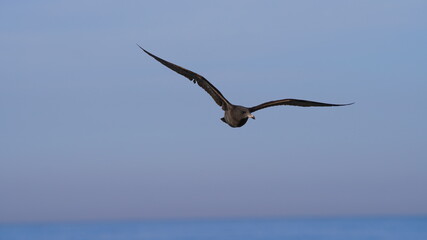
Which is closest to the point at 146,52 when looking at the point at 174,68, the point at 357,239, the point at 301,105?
the point at 174,68

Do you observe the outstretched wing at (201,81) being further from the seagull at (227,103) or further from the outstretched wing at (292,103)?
the outstretched wing at (292,103)

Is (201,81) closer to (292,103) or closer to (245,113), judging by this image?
(245,113)

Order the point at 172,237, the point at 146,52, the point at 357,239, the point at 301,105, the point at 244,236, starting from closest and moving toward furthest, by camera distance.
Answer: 1. the point at 146,52
2. the point at 301,105
3. the point at 357,239
4. the point at 244,236
5. the point at 172,237

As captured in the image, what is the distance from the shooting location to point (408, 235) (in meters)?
134

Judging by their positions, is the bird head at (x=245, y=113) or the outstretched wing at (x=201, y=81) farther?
the outstretched wing at (x=201, y=81)

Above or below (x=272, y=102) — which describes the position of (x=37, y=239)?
above

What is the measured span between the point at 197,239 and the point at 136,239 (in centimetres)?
913

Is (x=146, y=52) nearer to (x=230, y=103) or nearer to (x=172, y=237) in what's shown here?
(x=230, y=103)

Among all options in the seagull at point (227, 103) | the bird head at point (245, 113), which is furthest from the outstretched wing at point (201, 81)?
the bird head at point (245, 113)

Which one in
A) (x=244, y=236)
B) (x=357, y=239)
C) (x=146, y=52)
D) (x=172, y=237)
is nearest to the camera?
(x=146, y=52)

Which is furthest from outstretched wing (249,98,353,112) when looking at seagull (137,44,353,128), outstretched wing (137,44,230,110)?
outstretched wing (137,44,230,110)

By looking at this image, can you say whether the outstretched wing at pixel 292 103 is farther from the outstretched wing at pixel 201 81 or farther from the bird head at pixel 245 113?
the outstretched wing at pixel 201 81

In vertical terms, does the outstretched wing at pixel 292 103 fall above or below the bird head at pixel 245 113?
above

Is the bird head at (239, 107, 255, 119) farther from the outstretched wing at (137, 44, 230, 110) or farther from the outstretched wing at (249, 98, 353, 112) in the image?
the outstretched wing at (137, 44, 230, 110)
